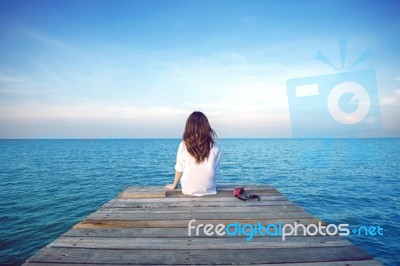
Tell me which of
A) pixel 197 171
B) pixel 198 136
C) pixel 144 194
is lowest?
pixel 144 194

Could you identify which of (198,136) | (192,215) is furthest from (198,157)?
(192,215)

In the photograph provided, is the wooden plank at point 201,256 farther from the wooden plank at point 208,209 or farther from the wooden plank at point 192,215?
the wooden plank at point 208,209

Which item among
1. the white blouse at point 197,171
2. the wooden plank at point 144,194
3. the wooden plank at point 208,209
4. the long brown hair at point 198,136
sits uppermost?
the long brown hair at point 198,136

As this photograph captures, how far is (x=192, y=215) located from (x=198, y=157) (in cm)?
127

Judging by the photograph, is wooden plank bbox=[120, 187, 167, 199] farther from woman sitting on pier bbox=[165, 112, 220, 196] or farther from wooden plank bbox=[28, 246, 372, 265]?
wooden plank bbox=[28, 246, 372, 265]

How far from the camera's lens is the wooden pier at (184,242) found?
8.67ft

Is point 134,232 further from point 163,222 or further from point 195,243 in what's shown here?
point 195,243

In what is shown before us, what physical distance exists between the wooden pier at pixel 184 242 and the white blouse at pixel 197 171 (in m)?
0.55

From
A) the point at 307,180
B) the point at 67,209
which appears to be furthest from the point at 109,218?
the point at 307,180

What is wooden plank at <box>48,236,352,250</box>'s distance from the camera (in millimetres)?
2969

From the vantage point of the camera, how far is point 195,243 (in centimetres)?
306

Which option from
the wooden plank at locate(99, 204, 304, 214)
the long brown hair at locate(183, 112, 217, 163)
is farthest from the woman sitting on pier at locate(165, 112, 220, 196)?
the wooden plank at locate(99, 204, 304, 214)

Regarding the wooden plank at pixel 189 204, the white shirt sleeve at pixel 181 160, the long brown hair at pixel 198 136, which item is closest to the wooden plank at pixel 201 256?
the wooden plank at pixel 189 204

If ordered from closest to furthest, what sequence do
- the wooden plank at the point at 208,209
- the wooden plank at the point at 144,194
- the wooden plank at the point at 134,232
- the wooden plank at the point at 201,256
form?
the wooden plank at the point at 201,256, the wooden plank at the point at 134,232, the wooden plank at the point at 208,209, the wooden plank at the point at 144,194
